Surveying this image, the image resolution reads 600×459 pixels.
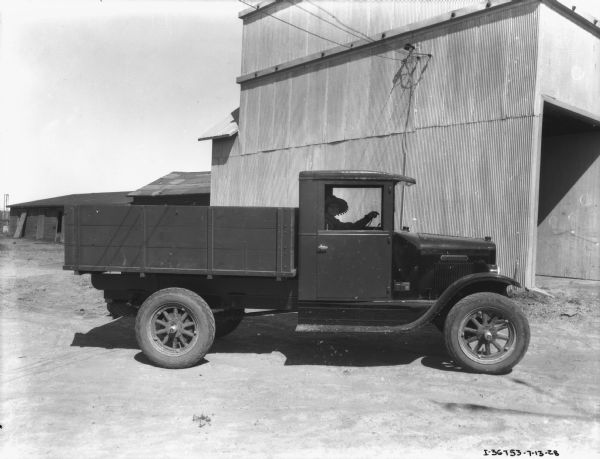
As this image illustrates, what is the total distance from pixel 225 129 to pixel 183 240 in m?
12.0

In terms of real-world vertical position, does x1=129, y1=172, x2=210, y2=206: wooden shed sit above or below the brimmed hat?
above

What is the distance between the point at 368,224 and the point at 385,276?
2.02 feet

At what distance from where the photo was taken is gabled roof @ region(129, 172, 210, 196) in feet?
81.1

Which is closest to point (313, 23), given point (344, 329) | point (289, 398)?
Answer: point (344, 329)

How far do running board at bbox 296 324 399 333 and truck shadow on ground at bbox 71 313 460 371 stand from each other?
56cm

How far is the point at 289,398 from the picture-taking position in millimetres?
4504

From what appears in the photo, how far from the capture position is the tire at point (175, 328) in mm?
5410

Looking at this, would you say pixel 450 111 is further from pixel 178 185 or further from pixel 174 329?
pixel 178 185

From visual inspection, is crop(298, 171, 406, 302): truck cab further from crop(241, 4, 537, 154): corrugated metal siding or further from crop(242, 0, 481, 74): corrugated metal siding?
crop(242, 0, 481, 74): corrugated metal siding

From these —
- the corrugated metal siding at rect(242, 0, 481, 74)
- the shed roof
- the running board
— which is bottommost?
the running board

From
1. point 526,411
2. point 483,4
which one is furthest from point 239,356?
point 483,4

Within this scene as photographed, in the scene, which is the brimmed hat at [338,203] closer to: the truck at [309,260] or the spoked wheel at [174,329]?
the truck at [309,260]

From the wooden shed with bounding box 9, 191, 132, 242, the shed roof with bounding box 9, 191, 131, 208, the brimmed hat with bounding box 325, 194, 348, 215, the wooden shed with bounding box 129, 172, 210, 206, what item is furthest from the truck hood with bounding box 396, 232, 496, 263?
the shed roof with bounding box 9, 191, 131, 208

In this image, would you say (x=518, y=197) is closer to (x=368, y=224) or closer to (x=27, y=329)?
(x=368, y=224)
